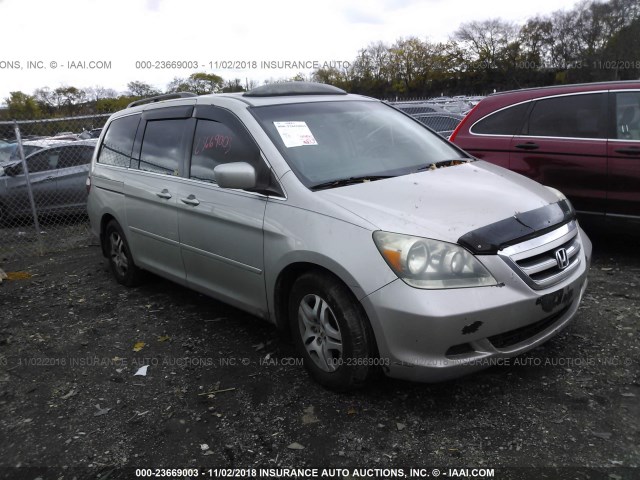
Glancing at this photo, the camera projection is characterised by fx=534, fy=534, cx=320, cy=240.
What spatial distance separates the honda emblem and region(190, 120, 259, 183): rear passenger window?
191 centimetres

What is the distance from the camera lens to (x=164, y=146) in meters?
4.48

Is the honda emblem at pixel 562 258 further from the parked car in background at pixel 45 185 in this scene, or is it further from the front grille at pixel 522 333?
the parked car in background at pixel 45 185

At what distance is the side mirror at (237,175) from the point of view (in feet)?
10.8

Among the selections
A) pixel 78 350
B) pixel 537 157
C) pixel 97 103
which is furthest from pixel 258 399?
pixel 97 103

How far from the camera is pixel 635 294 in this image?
14.3 feet

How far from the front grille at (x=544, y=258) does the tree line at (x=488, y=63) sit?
4768 cm

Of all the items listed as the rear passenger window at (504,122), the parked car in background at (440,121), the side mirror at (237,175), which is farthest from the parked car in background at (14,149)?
the side mirror at (237,175)

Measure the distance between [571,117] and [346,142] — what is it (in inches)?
113

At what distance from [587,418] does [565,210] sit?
1254 millimetres

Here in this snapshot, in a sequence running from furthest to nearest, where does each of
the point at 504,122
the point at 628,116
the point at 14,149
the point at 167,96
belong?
the point at 14,149 → the point at 504,122 → the point at 167,96 → the point at 628,116

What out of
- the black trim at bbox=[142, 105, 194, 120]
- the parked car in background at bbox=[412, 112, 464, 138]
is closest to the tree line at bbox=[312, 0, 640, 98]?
the parked car in background at bbox=[412, 112, 464, 138]

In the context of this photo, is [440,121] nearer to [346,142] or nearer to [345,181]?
[346,142]

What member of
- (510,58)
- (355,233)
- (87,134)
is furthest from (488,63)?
(355,233)

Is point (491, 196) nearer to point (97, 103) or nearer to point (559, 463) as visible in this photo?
point (559, 463)
